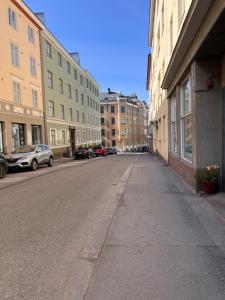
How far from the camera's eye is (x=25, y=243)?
4332 millimetres

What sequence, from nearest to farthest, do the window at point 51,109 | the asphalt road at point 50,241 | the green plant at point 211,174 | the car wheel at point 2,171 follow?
1. the asphalt road at point 50,241
2. the green plant at point 211,174
3. the car wheel at point 2,171
4. the window at point 51,109

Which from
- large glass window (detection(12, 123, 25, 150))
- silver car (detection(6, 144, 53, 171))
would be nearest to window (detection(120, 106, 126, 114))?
large glass window (detection(12, 123, 25, 150))

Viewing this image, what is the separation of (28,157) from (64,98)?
19.7 meters

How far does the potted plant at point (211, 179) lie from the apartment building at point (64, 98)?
22801 millimetres

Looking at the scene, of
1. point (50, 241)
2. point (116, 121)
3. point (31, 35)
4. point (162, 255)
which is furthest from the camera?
point (116, 121)

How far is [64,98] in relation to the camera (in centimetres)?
3428

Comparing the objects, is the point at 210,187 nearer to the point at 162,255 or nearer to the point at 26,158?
the point at 162,255

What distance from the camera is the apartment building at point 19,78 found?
792 inches

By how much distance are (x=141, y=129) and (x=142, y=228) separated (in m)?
87.2

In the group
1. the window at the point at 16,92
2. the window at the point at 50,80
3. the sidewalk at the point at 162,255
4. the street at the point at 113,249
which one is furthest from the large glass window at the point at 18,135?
the sidewalk at the point at 162,255

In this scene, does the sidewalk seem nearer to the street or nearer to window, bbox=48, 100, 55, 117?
the street

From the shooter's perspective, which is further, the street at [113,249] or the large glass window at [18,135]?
the large glass window at [18,135]

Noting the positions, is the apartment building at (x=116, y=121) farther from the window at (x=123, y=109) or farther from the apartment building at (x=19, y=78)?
the apartment building at (x=19, y=78)

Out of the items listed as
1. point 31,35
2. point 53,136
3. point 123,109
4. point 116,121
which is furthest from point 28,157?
point 123,109
